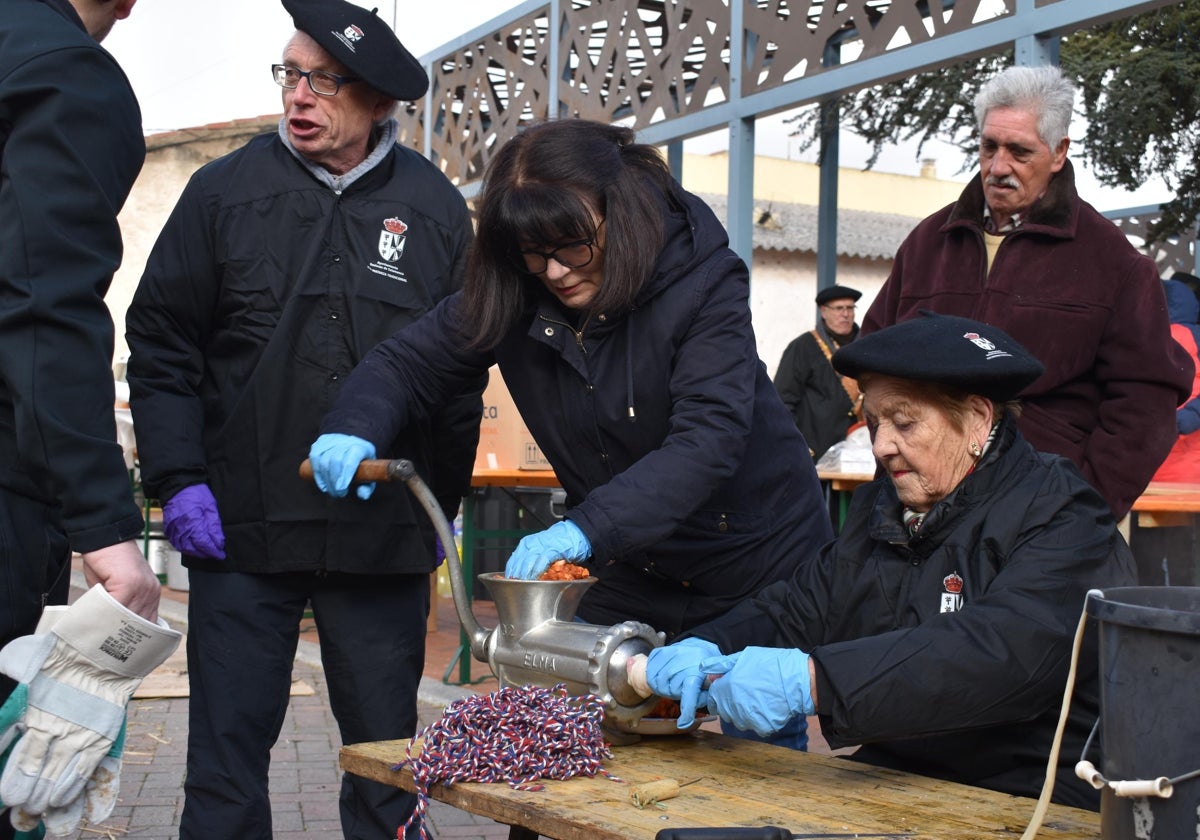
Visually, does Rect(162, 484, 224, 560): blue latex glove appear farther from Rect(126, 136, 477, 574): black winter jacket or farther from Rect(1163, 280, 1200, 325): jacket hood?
Rect(1163, 280, 1200, 325): jacket hood

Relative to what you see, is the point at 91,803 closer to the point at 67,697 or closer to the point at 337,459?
the point at 67,697

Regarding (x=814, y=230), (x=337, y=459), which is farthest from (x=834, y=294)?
(x=814, y=230)

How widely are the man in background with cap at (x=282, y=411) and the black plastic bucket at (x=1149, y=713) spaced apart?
6.00ft

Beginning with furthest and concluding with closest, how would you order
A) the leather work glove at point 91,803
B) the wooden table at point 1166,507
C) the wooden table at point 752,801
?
the wooden table at point 1166,507 < the leather work glove at point 91,803 < the wooden table at point 752,801

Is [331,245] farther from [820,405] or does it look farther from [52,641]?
[820,405]

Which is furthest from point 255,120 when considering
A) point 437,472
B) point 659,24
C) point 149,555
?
point 437,472

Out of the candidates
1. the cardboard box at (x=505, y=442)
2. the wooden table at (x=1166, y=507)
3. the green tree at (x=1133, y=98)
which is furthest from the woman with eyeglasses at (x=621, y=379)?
the green tree at (x=1133, y=98)

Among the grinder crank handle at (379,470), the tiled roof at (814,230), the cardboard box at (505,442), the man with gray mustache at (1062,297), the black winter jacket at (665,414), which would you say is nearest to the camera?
the black winter jacket at (665,414)

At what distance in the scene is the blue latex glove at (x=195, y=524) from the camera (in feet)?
9.84

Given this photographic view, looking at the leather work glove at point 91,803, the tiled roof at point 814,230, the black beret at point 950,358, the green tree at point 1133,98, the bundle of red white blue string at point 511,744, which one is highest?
the tiled roof at point 814,230

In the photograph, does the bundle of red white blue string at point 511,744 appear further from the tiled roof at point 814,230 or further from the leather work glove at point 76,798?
the tiled roof at point 814,230

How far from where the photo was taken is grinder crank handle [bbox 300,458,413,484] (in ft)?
8.73

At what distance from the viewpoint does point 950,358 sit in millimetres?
2223

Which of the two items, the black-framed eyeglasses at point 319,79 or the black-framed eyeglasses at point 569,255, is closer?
the black-framed eyeglasses at point 569,255
